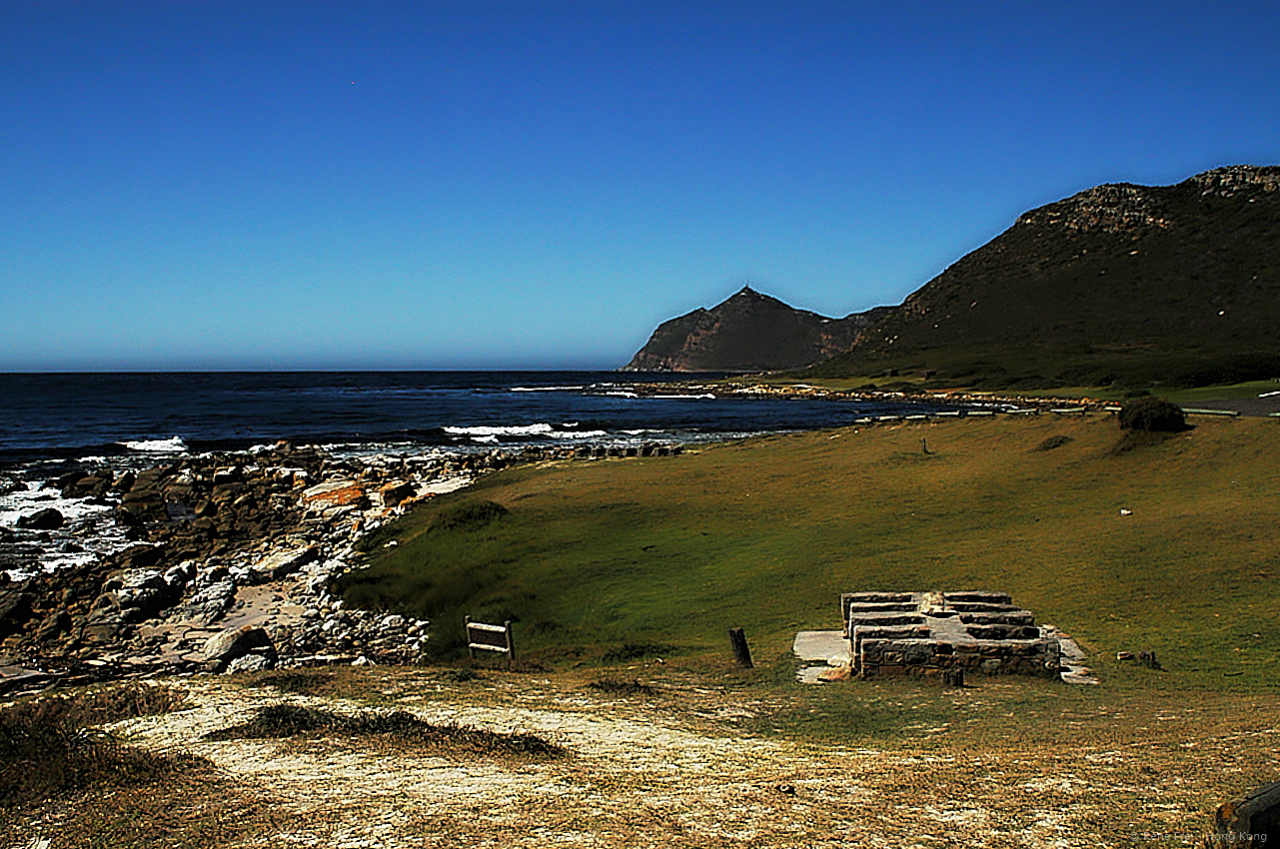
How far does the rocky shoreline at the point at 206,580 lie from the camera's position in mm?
15297

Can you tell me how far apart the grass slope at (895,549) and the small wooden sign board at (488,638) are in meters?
1.17

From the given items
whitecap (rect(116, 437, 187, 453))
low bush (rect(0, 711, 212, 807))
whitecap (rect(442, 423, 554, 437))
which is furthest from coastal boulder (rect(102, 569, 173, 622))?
whitecap (rect(442, 423, 554, 437))

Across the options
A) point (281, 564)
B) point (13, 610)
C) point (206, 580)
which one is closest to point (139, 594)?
point (206, 580)

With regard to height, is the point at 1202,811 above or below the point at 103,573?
above

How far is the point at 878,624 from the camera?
1144 cm

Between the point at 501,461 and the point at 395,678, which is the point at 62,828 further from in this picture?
the point at 501,461

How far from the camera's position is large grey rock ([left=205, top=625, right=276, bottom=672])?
567 inches

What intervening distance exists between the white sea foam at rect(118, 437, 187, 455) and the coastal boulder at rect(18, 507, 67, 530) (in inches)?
884

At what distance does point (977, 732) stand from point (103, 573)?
21.9 m

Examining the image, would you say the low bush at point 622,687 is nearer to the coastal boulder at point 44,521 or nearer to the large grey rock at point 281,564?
the large grey rock at point 281,564

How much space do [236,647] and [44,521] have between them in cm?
Answer: 1937

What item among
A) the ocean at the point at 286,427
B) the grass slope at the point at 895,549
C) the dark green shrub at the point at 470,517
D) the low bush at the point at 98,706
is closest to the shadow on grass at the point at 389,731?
the low bush at the point at 98,706

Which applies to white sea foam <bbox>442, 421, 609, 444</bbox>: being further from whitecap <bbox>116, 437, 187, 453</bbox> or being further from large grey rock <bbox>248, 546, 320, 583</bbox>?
large grey rock <bbox>248, 546, 320, 583</bbox>

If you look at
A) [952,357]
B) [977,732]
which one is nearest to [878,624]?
[977,732]
